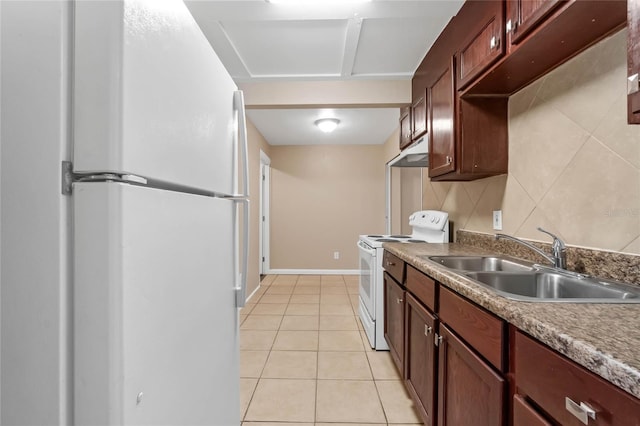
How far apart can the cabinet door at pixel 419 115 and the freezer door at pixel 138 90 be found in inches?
73.0

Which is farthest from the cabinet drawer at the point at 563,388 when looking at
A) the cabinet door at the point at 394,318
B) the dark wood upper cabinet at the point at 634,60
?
the cabinet door at the point at 394,318

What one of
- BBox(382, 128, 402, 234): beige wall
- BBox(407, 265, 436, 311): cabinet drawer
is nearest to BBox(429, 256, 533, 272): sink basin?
BBox(407, 265, 436, 311): cabinet drawer

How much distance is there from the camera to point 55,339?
0.49 metres

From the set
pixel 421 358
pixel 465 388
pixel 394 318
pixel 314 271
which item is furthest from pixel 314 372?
pixel 314 271

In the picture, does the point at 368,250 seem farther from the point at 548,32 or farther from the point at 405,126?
the point at 548,32

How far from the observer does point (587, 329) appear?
1.98 feet

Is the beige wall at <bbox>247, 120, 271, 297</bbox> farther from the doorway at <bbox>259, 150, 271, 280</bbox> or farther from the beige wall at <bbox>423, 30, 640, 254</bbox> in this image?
the beige wall at <bbox>423, 30, 640, 254</bbox>

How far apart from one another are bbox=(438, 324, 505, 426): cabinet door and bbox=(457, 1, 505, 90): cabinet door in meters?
1.24

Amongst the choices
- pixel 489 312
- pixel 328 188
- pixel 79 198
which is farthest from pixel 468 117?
pixel 328 188

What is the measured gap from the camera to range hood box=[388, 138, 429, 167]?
225 cm

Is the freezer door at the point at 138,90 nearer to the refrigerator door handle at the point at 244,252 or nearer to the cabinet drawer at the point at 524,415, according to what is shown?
the refrigerator door handle at the point at 244,252

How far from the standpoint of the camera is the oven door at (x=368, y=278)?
238cm

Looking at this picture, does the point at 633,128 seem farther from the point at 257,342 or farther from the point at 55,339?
the point at 257,342

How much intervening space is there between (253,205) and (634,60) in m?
3.54
